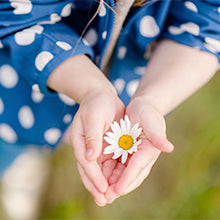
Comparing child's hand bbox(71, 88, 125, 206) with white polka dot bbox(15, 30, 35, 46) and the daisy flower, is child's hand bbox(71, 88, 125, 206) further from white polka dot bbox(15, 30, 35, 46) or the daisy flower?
white polka dot bbox(15, 30, 35, 46)

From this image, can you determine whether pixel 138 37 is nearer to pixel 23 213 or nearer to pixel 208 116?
pixel 208 116

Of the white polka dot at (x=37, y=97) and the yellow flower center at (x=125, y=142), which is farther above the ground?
the yellow flower center at (x=125, y=142)

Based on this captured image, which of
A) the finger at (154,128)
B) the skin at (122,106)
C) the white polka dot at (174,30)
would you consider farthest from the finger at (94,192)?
the white polka dot at (174,30)

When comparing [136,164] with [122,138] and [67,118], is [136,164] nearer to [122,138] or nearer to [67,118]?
[122,138]

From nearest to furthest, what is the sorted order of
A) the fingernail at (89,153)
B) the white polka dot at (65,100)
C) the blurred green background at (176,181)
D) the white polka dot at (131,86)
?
the fingernail at (89,153) → the white polka dot at (65,100) → the white polka dot at (131,86) → the blurred green background at (176,181)

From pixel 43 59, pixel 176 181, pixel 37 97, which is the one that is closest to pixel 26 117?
pixel 37 97

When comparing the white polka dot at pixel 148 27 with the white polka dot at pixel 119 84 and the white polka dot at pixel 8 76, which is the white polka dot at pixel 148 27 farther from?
the white polka dot at pixel 8 76

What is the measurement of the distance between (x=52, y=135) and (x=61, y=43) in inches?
9.4

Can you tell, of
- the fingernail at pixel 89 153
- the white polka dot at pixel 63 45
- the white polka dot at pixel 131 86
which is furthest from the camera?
the white polka dot at pixel 131 86

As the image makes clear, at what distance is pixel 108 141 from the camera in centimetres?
46

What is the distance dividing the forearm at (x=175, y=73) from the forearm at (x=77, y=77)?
0.32 feet

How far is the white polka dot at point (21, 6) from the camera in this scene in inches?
19.0

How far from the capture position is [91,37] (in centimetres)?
58

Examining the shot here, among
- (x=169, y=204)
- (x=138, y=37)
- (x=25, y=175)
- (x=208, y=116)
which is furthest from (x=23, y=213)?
(x=138, y=37)
